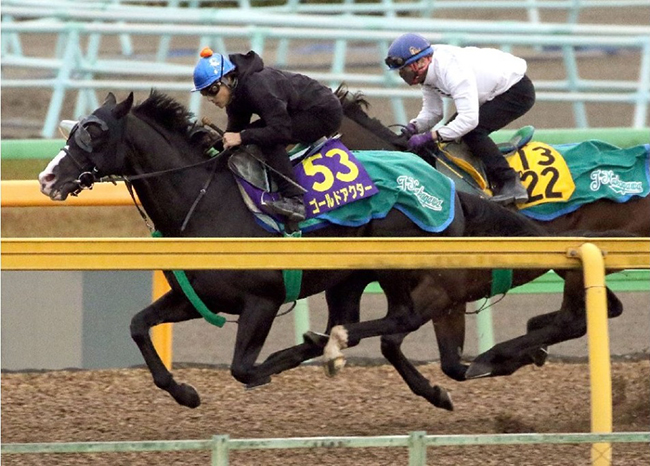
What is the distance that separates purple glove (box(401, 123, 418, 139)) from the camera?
657 cm

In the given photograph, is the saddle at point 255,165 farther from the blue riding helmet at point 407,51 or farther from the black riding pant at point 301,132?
the blue riding helmet at point 407,51

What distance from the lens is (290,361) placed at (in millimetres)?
5871

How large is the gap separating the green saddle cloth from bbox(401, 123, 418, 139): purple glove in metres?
0.62

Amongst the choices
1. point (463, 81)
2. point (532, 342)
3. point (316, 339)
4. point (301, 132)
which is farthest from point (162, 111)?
point (532, 342)

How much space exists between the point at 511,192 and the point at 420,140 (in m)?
0.48

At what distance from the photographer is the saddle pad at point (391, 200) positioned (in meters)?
5.76

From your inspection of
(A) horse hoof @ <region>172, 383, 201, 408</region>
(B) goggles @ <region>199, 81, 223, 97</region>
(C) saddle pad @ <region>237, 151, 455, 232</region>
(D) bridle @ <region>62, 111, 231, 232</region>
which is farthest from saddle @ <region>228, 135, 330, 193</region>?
(A) horse hoof @ <region>172, 383, 201, 408</region>

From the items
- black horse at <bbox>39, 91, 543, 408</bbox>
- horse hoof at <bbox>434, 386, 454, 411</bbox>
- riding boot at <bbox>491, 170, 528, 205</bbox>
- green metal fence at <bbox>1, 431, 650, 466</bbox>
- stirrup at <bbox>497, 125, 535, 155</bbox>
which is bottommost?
green metal fence at <bbox>1, 431, 650, 466</bbox>

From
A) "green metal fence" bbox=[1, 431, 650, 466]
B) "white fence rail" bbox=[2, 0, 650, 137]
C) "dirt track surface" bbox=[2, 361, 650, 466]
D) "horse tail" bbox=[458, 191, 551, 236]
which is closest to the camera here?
"green metal fence" bbox=[1, 431, 650, 466]

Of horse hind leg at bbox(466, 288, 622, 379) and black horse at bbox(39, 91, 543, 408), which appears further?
horse hind leg at bbox(466, 288, 622, 379)

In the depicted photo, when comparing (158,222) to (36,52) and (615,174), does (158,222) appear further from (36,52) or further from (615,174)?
(36,52)

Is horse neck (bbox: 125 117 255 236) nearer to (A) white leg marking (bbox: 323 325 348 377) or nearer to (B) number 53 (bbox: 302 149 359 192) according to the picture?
(B) number 53 (bbox: 302 149 359 192)

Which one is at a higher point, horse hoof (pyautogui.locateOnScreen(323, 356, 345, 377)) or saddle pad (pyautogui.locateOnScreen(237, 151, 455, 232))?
saddle pad (pyautogui.locateOnScreen(237, 151, 455, 232))

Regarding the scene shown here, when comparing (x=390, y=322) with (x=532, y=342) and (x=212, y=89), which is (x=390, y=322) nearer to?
(x=532, y=342)
